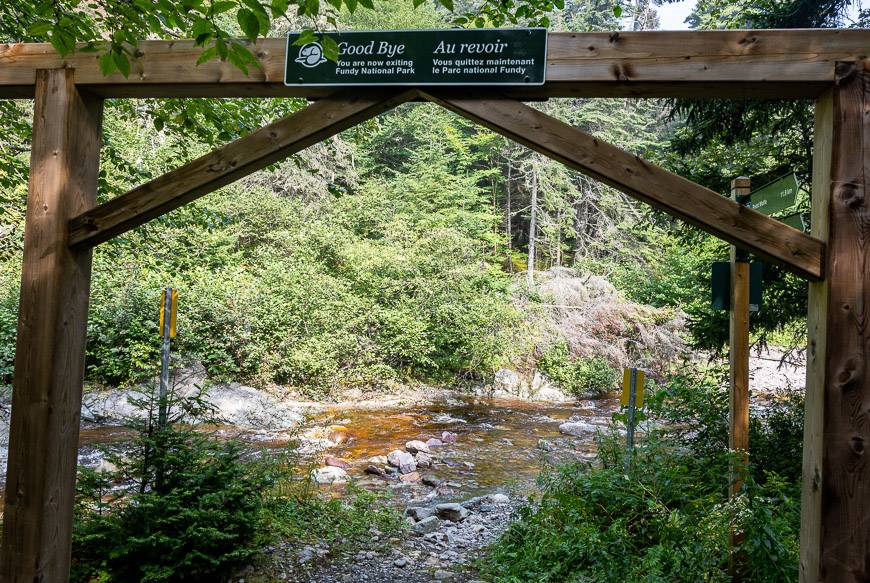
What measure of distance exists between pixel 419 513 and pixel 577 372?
10157mm

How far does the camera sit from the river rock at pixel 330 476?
784 cm

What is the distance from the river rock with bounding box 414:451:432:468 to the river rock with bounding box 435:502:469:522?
7.21 ft

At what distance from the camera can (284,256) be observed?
15.7 m

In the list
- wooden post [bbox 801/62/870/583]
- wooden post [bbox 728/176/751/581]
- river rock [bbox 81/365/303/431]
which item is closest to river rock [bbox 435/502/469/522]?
wooden post [bbox 728/176/751/581]

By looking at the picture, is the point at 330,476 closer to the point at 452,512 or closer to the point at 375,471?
the point at 375,471

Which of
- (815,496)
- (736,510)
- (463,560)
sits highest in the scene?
(815,496)

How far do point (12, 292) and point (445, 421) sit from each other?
806 centimetres

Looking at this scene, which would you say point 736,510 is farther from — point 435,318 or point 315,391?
point 435,318

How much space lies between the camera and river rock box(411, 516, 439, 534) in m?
5.91

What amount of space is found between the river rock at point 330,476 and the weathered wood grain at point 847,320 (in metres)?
6.16

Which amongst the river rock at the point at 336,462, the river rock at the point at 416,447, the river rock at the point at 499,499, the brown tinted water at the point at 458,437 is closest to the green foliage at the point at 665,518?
the river rock at the point at 499,499

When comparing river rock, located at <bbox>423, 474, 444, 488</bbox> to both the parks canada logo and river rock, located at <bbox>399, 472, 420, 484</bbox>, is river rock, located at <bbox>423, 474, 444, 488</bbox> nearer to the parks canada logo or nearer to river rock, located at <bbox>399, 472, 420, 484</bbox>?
river rock, located at <bbox>399, 472, 420, 484</bbox>

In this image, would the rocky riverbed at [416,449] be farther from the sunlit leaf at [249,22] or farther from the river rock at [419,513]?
the sunlit leaf at [249,22]

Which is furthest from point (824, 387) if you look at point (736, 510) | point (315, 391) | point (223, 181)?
point (315, 391)
